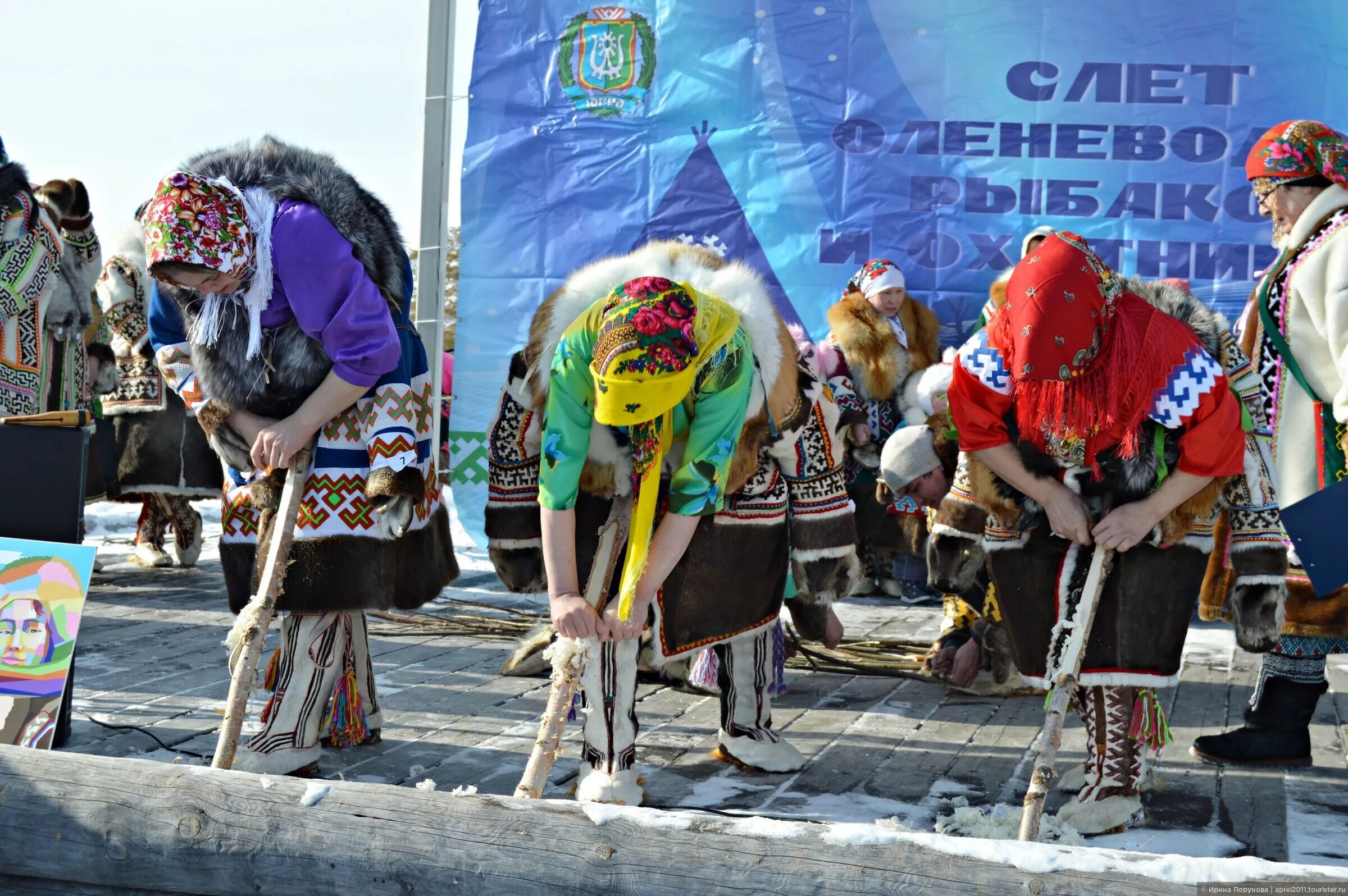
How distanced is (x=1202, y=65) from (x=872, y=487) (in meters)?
2.56

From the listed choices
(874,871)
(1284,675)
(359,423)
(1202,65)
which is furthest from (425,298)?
(874,871)

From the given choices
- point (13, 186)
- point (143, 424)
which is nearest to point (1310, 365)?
point (13, 186)

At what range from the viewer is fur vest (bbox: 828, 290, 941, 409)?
6129 mm

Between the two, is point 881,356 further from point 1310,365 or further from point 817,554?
point 817,554

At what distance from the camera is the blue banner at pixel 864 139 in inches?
239

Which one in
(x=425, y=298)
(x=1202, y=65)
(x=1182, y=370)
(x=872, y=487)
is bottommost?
(x=872, y=487)

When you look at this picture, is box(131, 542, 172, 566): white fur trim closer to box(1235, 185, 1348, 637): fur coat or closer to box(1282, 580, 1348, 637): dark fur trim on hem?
box(1235, 185, 1348, 637): fur coat

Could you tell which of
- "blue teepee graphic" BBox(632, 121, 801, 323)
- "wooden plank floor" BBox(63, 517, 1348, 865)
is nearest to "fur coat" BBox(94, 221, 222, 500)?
"wooden plank floor" BBox(63, 517, 1348, 865)

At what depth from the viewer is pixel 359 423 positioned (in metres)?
3.30

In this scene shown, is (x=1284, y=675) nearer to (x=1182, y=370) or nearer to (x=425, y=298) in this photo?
(x=1182, y=370)

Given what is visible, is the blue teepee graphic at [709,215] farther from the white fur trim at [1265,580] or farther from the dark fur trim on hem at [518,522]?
the white fur trim at [1265,580]

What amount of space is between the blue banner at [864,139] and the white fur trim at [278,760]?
3566mm

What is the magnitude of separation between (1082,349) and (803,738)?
1.70m

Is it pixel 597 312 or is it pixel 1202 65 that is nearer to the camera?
pixel 597 312
